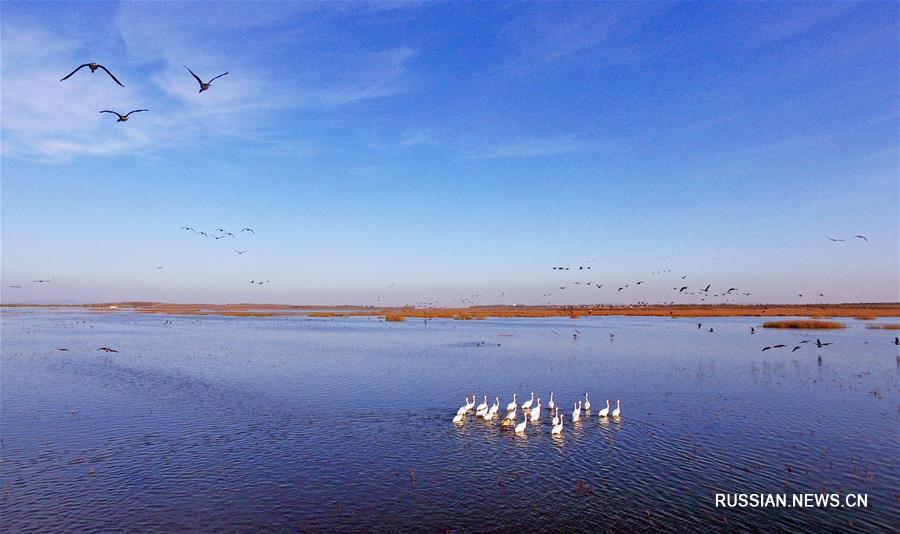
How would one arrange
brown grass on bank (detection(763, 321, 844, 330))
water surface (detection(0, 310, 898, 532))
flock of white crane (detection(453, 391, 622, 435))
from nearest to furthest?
1. water surface (detection(0, 310, 898, 532))
2. flock of white crane (detection(453, 391, 622, 435))
3. brown grass on bank (detection(763, 321, 844, 330))

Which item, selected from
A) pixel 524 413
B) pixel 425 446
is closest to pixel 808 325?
pixel 524 413

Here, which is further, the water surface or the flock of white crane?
the flock of white crane

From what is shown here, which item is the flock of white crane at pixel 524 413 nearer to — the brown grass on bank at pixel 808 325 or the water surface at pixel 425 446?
the water surface at pixel 425 446

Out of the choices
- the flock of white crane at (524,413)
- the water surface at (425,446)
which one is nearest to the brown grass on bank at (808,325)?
the water surface at (425,446)

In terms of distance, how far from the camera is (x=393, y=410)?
28.5 meters

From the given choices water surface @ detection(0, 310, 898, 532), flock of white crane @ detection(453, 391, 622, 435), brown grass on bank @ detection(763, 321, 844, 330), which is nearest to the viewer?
water surface @ detection(0, 310, 898, 532)

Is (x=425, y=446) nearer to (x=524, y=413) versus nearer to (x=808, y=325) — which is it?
(x=524, y=413)

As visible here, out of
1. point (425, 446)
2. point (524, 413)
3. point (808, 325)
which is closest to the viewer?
point (425, 446)

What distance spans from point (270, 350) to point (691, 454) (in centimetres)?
4470

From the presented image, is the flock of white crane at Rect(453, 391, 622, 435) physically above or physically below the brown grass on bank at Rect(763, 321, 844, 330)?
below

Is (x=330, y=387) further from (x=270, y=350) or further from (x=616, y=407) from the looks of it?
(x=270, y=350)

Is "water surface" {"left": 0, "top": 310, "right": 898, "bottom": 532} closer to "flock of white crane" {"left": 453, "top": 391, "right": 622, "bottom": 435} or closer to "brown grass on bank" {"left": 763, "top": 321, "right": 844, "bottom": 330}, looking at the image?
"flock of white crane" {"left": 453, "top": 391, "right": 622, "bottom": 435}

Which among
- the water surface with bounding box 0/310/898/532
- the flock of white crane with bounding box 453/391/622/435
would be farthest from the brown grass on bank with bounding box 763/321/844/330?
the flock of white crane with bounding box 453/391/622/435

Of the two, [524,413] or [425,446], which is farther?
[524,413]
